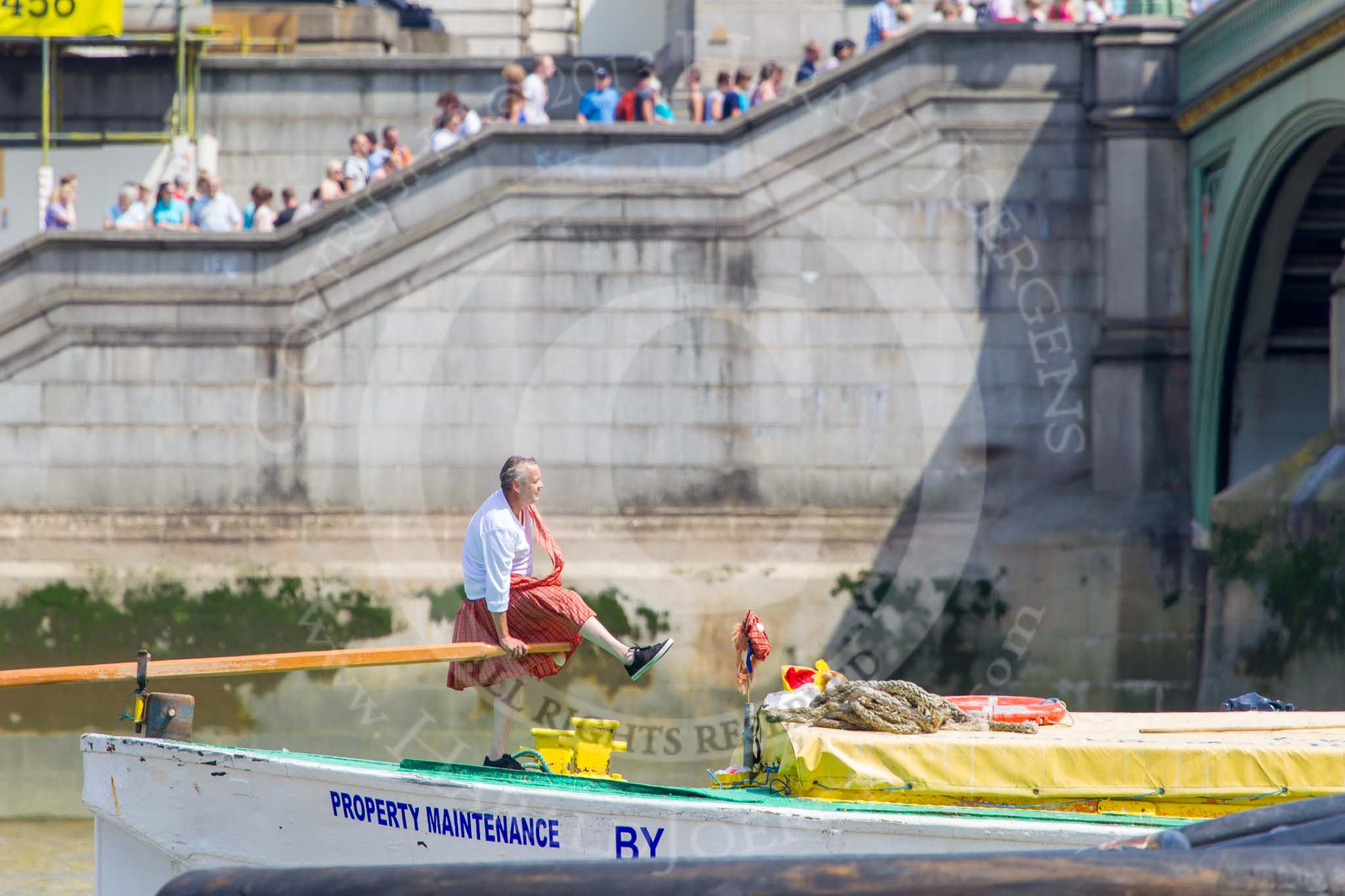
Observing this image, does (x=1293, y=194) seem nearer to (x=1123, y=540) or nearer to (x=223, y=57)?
(x=1123, y=540)

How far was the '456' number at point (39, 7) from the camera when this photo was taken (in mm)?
20172

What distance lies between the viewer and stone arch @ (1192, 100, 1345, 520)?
51.8 ft

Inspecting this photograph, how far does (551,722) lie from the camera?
1702 cm

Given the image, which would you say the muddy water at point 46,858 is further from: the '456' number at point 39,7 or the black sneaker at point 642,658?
the '456' number at point 39,7

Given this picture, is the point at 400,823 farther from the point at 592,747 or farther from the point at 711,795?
the point at 711,795

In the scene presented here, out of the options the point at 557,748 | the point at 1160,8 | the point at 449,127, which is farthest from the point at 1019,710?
the point at 449,127

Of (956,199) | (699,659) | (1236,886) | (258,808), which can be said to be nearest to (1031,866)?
(1236,886)

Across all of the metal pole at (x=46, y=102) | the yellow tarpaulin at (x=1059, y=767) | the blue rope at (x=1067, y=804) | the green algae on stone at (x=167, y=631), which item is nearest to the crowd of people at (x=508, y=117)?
the metal pole at (x=46, y=102)

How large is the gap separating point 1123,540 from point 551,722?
6.26 m

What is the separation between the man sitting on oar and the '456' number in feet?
41.8

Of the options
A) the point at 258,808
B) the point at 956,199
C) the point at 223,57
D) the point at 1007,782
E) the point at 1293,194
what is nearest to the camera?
the point at 1007,782

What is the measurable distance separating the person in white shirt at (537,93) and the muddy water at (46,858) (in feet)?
29.3

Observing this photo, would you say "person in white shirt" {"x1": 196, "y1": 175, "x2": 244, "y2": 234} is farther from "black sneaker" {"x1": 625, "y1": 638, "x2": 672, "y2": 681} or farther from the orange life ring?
the orange life ring

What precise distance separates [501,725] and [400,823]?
110 cm
